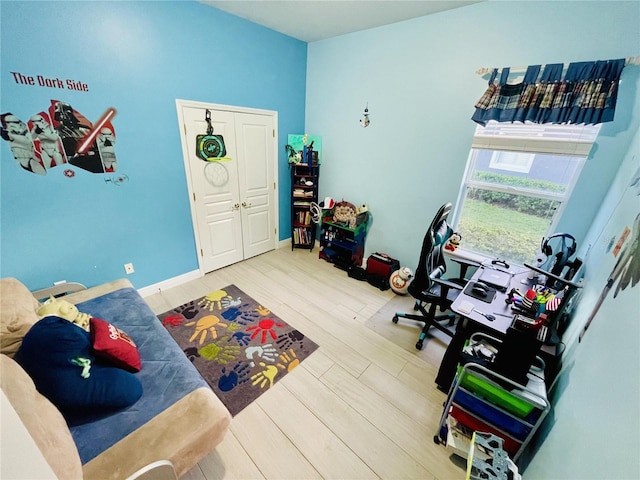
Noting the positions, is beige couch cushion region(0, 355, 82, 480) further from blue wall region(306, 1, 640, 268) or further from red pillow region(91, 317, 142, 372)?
blue wall region(306, 1, 640, 268)

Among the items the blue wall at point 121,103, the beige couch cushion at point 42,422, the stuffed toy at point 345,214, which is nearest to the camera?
the beige couch cushion at point 42,422

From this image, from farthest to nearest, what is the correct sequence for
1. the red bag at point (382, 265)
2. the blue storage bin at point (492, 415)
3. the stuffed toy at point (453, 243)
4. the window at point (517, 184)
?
the red bag at point (382, 265)
the stuffed toy at point (453, 243)
the window at point (517, 184)
the blue storage bin at point (492, 415)

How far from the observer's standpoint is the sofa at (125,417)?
928 millimetres

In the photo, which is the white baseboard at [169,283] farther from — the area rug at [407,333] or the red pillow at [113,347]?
the area rug at [407,333]

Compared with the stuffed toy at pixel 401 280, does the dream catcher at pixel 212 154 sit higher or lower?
higher

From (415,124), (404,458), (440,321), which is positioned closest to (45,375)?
(404,458)

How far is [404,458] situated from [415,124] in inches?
115

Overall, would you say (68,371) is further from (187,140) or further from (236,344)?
(187,140)

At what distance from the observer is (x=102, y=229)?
93.0 inches

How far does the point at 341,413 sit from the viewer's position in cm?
172

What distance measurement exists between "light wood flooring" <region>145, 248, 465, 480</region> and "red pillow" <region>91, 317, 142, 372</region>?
71 centimetres

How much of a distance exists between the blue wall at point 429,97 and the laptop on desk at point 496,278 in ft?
2.14

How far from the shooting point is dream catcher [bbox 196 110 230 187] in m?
2.78

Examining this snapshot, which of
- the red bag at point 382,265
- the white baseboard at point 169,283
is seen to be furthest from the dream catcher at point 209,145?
the red bag at point 382,265
